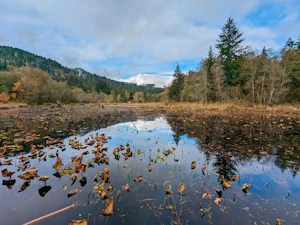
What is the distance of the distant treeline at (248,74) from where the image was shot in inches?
1046

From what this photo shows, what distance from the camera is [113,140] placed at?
8.41 meters

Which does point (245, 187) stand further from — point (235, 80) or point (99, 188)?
point (235, 80)

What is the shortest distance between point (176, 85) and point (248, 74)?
20.9 m

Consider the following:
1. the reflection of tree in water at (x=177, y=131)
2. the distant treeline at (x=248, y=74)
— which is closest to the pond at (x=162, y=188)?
the reflection of tree in water at (x=177, y=131)

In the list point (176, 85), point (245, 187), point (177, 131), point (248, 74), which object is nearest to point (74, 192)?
point (245, 187)

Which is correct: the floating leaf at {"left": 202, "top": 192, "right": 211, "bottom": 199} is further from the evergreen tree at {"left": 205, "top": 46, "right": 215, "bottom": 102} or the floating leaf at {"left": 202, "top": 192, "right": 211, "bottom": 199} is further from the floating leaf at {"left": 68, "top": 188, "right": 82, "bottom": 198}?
the evergreen tree at {"left": 205, "top": 46, "right": 215, "bottom": 102}

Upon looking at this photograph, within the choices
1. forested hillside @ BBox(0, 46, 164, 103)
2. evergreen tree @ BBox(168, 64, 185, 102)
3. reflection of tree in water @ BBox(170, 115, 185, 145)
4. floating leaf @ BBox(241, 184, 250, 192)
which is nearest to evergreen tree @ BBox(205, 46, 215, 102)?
evergreen tree @ BBox(168, 64, 185, 102)

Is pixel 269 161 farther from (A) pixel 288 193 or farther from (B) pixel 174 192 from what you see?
(B) pixel 174 192

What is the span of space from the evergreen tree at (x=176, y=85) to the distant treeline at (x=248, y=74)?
1108cm

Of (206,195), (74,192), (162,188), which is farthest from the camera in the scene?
(162,188)

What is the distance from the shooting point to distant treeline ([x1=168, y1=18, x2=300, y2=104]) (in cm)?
2658

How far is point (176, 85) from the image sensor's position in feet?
153

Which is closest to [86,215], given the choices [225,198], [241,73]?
[225,198]

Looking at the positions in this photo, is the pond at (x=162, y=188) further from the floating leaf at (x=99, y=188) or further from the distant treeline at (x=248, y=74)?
the distant treeline at (x=248, y=74)
